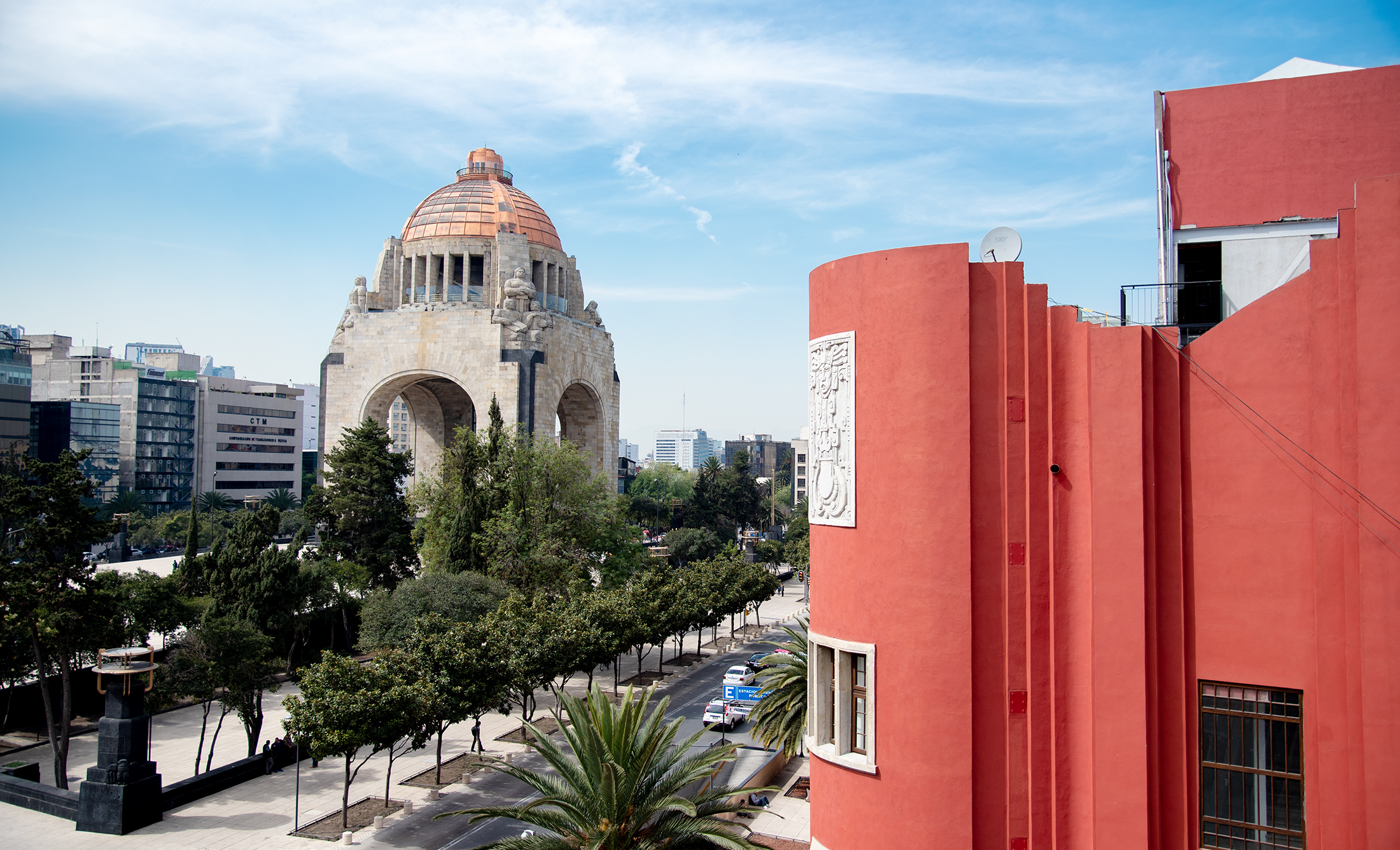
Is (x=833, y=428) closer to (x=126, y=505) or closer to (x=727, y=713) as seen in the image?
(x=727, y=713)

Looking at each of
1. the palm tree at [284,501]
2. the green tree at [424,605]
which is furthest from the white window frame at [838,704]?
the palm tree at [284,501]

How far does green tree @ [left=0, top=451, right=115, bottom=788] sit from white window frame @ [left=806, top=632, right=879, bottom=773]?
13888mm

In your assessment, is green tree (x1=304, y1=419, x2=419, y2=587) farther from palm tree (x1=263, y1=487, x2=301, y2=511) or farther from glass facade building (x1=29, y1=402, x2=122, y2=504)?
glass facade building (x1=29, y1=402, x2=122, y2=504)

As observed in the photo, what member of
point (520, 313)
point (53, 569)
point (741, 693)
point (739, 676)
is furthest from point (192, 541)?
point (741, 693)

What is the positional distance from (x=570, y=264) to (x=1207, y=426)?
126 feet

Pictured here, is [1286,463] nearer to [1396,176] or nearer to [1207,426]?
[1207,426]

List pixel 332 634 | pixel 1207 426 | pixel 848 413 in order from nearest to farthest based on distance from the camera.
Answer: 1. pixel 1207 426
2. pixel 848 413
3. pixel 332 634

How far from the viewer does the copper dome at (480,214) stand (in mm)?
41250

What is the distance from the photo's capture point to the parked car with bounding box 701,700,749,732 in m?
22.9

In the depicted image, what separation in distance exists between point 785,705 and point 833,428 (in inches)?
356

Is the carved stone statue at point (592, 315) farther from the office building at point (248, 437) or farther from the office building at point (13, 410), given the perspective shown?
the office building at point (248, 437)

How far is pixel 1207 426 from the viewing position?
9250 millimetres

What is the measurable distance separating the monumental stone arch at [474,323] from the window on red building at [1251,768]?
29241mm

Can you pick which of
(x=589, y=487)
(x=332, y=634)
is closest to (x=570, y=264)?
(x=589, y=487)
